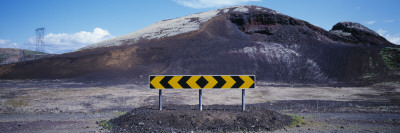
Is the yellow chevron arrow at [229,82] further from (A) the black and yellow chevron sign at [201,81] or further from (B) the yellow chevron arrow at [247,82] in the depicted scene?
(B) the yellow chevron arrow at [247,82]

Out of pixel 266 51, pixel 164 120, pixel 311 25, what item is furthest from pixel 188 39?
pixel 164 120

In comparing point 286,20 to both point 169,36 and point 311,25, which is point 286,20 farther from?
point 169,36

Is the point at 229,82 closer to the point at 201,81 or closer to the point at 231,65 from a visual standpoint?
the point at 201,81

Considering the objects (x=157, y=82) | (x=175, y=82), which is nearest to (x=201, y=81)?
(x=175, y=82)

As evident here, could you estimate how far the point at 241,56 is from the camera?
39.3 meters

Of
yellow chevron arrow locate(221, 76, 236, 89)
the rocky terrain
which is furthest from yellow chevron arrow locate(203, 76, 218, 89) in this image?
the rocky terrain

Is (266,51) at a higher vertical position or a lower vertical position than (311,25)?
lower

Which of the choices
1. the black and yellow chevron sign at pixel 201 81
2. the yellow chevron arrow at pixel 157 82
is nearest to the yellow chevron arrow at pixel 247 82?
the black and yellow chevron sign at pixel 201 81

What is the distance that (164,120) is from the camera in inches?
315

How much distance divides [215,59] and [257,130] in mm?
30988

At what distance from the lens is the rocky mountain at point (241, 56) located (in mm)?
36312

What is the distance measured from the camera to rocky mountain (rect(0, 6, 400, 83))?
119 feet

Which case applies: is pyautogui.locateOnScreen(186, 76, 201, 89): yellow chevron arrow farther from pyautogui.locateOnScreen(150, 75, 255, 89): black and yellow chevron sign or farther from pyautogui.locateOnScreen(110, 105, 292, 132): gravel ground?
pyautogui.locateOnScreen(110, 105, 292, 132): gravel ground

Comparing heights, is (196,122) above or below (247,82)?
below
